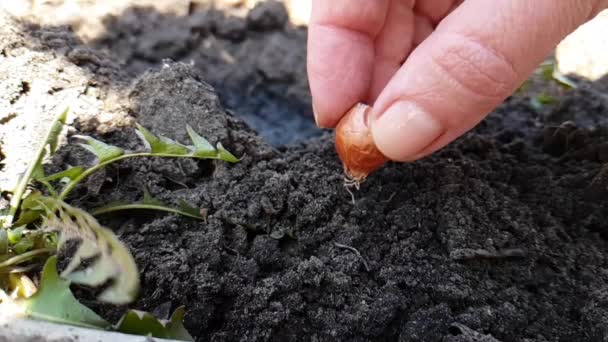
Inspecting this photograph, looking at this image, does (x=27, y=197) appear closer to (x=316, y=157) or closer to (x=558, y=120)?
(x=316, y=157)

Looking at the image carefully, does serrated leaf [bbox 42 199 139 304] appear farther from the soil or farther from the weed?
the soil

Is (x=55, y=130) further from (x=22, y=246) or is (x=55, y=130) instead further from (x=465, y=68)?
(x=465, y=68)

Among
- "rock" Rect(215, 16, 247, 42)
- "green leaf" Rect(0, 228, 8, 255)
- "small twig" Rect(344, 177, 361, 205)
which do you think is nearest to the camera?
"green leaf" Rect(0, 228, 8, 255)

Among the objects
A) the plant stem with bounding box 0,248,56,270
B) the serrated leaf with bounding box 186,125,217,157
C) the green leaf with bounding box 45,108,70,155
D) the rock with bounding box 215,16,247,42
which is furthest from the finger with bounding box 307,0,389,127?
the rock with bounding box 215,16,247,42

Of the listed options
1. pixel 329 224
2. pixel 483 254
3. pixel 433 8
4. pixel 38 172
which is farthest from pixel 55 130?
pixel 433 8

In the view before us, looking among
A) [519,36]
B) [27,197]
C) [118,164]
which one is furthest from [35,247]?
[519,36]

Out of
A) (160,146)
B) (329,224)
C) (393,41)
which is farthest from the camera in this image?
(393,41)

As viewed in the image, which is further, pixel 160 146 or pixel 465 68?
pixel 160 146
